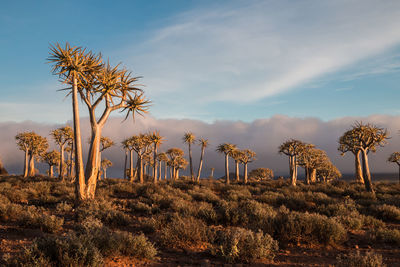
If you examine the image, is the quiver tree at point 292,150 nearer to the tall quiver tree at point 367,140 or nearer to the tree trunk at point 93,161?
the tall quiver tree at point 367,140

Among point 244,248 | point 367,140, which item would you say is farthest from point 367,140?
point 244,248

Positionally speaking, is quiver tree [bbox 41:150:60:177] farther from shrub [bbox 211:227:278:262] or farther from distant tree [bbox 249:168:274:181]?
shrub [bbox 211:227:278:262]

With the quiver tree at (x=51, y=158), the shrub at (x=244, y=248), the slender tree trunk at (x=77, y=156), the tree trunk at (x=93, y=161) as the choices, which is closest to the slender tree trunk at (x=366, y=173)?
the shrub at (x=244, y=248)

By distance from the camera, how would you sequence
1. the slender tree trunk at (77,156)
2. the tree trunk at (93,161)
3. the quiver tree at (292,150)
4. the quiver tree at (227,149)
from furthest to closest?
the quiver tree at (227,149) → the quiver tree at (292,150) → the tree trunk at (93,161) → the slender tree trunk at (77,156)

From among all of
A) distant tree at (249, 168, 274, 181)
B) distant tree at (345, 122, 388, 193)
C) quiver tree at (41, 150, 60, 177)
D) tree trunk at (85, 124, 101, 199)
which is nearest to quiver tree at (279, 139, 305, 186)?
distant tree at (345, 122, 388, 193)

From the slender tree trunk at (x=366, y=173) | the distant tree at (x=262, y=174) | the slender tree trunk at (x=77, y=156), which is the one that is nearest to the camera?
the slender tree trunk at (x=77, y=156)

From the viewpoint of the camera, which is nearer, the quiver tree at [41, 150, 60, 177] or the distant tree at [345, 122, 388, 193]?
the distant tree at [345, 122, 388, 193]

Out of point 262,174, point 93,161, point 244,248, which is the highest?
point 93,161

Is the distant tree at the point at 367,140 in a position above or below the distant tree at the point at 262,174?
above

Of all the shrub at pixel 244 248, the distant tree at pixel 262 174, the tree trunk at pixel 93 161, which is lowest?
the distant tree at pixel 262 174

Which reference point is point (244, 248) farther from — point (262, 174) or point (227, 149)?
point (262, 174)

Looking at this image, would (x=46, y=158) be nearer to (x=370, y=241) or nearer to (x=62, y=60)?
(x=62, y=60)

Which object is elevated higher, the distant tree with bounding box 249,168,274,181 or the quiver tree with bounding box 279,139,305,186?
the quiver tree with bounding box 279,139,305,186

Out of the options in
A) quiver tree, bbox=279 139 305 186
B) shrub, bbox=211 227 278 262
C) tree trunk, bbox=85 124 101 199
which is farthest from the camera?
quiver tree, bbox=279 139 305 186
